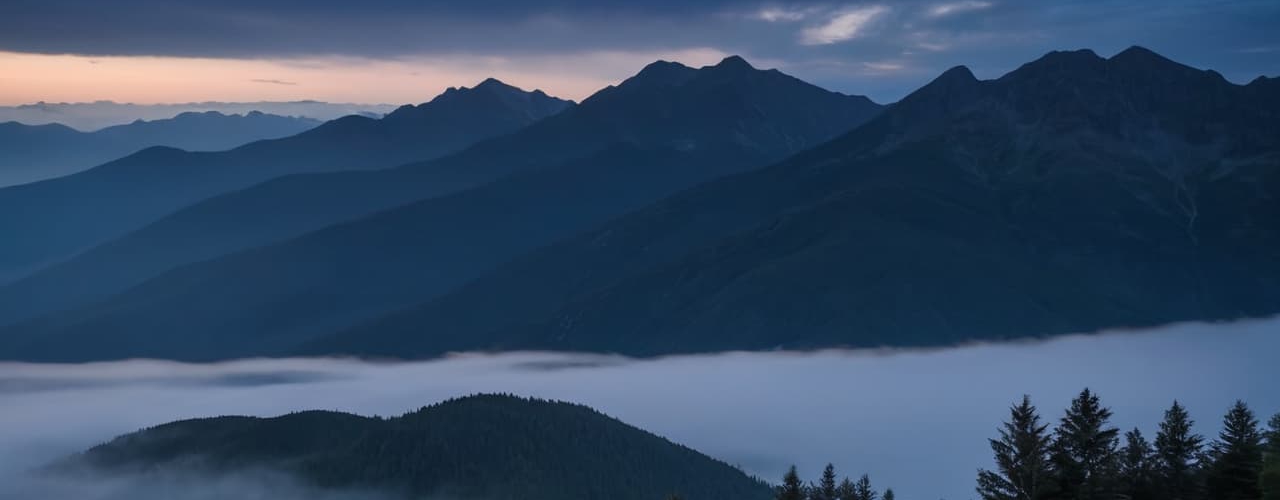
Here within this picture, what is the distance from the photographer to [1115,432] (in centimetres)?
6166

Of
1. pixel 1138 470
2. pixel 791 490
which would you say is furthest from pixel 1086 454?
pixel 791 490

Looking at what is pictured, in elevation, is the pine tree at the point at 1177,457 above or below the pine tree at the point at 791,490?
above

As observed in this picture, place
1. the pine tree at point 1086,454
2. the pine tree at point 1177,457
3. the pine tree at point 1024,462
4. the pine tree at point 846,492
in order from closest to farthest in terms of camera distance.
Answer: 1. the pine tree at point 1024,462
2. the pine tree at point 1086,454
3. the pine tree at point 1177,457
4. the pine tree at point 846,492

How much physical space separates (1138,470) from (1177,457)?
7.79ft

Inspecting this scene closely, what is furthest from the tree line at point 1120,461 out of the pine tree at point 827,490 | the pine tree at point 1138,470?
the pine tree at point 827,490

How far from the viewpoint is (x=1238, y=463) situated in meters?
66.4

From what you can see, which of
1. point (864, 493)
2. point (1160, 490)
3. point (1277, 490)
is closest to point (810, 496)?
point (864, 493)

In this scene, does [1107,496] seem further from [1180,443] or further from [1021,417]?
[1180,443]

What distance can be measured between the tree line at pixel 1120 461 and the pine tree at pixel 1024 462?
0.04 m

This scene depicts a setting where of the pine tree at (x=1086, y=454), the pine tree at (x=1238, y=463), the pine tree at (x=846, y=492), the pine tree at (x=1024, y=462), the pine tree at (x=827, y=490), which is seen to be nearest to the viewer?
the pine tree at (x=1024, y=462)

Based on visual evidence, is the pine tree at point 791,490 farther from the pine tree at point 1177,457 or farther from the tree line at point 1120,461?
the pine tree at point 1177,457

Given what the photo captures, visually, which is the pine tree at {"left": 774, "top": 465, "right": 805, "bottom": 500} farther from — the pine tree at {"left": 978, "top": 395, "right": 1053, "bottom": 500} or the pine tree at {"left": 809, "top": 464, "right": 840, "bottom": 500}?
the pine tree at {"left": 978, "top": 395, "right": 1053, "bottom": 500}

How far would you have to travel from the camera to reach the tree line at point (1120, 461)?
194 ft

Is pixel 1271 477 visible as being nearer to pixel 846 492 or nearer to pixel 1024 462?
pixel 1024 462
